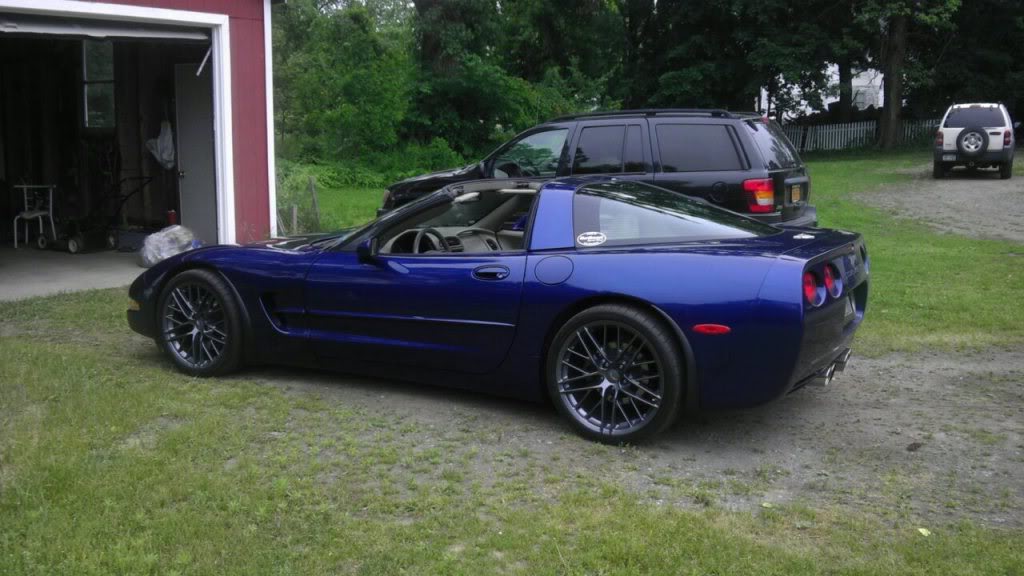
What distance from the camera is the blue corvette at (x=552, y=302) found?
489cm

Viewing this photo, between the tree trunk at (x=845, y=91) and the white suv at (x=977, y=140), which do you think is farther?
the tree trunk at (x=845, y=91)

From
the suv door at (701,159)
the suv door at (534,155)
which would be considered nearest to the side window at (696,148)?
the suv door at (701,159)

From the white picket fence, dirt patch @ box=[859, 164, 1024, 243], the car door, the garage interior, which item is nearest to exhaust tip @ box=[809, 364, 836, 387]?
the car door

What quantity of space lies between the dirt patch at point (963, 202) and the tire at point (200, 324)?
36.1 ft

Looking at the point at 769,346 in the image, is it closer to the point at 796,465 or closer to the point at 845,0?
the point at 796,465

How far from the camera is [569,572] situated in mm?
3648

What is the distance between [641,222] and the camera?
5453 millimetres

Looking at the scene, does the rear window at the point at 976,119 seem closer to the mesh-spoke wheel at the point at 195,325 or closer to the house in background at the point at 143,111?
the house in background at the point at 143,111

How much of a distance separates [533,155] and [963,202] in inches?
437

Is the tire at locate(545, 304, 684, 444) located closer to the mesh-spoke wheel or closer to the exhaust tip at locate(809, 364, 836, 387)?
the exhaust tip at locate(809, 364, 836, 387)

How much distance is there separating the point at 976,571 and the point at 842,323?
1.80 m

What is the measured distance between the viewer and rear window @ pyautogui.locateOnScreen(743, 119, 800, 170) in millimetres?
8992

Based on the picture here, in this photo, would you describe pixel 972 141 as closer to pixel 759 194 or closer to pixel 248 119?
pixel 759 194

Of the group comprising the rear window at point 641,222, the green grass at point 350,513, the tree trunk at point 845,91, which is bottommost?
the green grass at point 350,513
